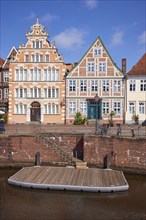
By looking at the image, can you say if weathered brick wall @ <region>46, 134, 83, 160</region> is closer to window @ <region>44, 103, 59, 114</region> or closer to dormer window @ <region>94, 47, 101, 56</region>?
window @ <region>44, 103, 59, 114</region>

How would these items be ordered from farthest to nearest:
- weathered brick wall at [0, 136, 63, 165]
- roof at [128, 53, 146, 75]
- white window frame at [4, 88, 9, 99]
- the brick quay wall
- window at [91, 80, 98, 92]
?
white window frame at [4, 88, 9, 99], window at [91, 80, 98, 92], roof at [128, 53, 146, 75], weathered brick wall at [0, 136, 63, 165], the brick quay wall

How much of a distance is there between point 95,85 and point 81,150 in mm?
14772

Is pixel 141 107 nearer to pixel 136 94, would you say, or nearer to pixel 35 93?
pixel 136 94

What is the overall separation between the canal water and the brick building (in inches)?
770

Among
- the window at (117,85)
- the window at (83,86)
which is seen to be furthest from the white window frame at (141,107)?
the window at (83,86)

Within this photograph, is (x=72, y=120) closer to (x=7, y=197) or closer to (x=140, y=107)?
(x=140, y=107)

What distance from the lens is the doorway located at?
35.2 metres

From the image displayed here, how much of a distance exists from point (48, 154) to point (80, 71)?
644 inches

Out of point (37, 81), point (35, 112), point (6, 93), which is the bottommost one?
point (35, 112)

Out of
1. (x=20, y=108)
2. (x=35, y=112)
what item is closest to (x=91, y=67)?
(x=35, y=112)

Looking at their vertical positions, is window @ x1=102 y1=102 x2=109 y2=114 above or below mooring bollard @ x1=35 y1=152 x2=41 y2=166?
above

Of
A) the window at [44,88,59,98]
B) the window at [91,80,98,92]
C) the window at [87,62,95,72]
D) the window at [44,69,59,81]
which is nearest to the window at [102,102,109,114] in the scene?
the window at [91,80,98,92]

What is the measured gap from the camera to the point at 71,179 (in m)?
15.8

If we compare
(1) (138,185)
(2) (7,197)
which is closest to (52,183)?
(2) (7,197)
